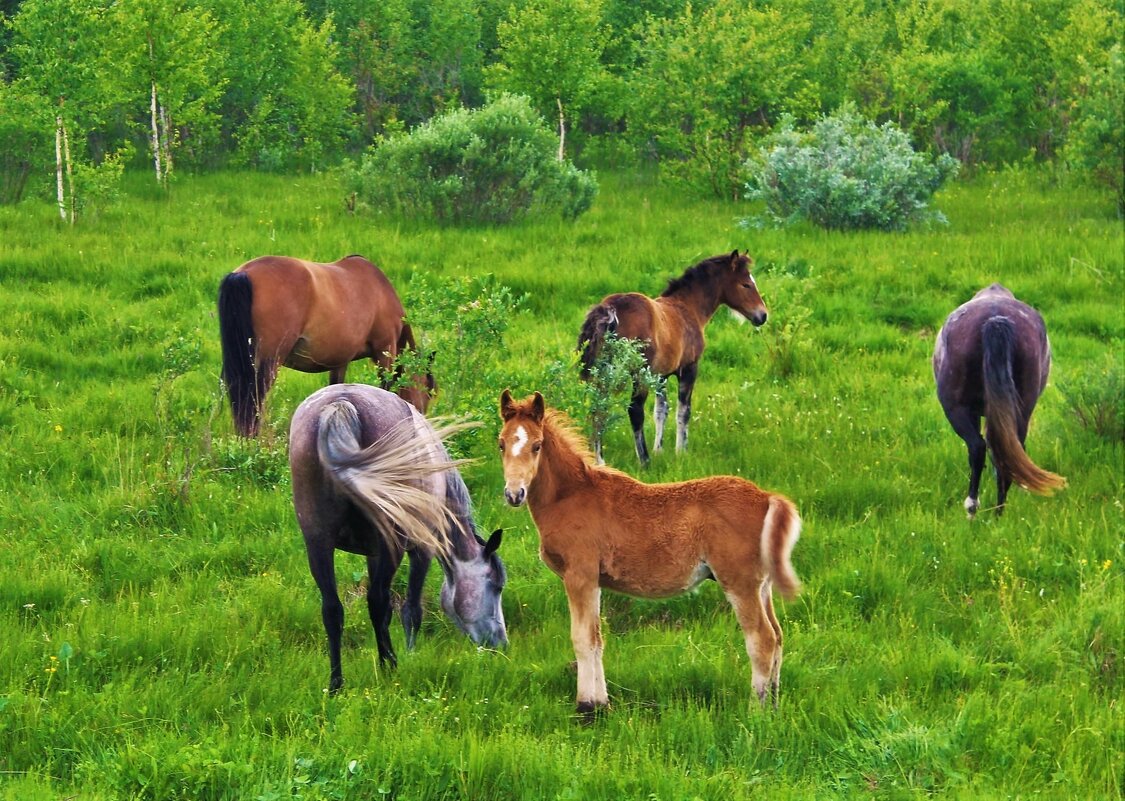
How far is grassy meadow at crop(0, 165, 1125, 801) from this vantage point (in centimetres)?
489

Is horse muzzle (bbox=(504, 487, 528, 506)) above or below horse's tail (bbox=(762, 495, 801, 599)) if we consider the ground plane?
above

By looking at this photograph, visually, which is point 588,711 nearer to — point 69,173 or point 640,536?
point 640,536

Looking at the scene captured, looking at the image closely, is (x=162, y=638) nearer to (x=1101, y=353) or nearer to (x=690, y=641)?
(x=690, y=641)

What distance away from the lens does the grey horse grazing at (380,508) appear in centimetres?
553

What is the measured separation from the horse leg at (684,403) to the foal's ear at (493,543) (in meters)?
3.75

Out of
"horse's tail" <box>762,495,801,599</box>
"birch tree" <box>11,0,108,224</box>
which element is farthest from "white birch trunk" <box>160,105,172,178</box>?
"horse's tail" <box>762,495,801,599</box>

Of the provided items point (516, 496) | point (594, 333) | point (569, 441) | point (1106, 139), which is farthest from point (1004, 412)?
point (1106, 139)

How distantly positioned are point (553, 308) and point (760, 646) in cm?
899

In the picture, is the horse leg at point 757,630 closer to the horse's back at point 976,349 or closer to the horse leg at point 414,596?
the horse leg at point 414,596

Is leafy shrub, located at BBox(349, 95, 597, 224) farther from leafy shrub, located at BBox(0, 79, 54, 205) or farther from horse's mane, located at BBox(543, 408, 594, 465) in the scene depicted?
horse's mane, located at BBox(543, 408, 594, 465)

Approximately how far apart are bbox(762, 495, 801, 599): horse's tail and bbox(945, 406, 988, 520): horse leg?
3476 mm

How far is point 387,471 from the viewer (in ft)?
18.3

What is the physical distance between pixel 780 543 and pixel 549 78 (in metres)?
21.9

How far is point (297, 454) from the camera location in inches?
227
